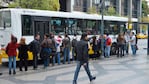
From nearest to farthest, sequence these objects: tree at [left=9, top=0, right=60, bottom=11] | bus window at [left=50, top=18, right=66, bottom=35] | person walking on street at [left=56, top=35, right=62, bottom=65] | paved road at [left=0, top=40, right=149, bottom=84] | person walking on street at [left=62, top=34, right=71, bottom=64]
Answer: paved road at [left=0, top=40, right=149, bottom=84] → person walking on street at [left=56, top=35, right=62, bottom=65] → person walking on street at [left=62, top=34, right=71, bottom=64] → bus window at [left=50, top=18, right=66, bottom=35] → tree at [left=9, top=0, right=60, bottom=11]

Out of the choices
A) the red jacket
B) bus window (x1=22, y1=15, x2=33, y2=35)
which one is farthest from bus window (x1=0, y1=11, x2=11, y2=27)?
the red jacket

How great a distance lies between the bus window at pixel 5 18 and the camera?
19.0 meters

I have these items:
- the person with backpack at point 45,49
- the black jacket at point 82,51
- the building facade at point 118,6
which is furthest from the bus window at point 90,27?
the building facade at point 118,6

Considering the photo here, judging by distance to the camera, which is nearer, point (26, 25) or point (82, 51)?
point (82, 51)

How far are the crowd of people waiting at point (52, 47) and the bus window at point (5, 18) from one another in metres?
1.64

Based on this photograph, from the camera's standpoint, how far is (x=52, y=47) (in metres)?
18.4

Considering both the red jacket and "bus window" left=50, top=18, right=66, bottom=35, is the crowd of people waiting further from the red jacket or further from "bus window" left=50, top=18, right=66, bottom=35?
"bus window" left=50, top=18, right=66, bottom=35

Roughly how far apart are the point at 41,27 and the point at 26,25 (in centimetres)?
117

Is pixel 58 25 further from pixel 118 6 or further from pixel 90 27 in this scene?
pixel 118 6

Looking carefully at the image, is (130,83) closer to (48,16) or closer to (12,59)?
(12,59)

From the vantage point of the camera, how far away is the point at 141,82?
13.1 m

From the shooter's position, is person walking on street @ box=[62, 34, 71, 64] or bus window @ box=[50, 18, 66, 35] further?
bus window @ box=[50, 18, 66, 35]

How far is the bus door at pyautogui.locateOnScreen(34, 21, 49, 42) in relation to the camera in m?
19.9

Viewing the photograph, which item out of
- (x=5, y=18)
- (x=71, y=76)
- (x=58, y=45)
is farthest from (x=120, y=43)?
(x=71, y=76)
